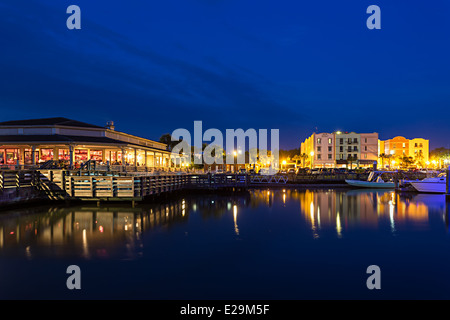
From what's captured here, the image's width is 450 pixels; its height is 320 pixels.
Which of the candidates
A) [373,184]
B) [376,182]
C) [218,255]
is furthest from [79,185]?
[376,182]

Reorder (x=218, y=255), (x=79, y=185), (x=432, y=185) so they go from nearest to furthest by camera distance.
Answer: (x=218, y=255) < (x=79, y=185) < (x=432, y=185)

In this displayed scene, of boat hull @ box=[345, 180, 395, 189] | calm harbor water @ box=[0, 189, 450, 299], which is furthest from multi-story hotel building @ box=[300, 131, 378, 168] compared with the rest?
calm harbor water @ box=[0, 189, 450, 299]

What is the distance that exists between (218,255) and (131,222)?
7286 mm

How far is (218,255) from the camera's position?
11391mm

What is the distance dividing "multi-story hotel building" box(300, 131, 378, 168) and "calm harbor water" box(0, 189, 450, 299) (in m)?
66.0

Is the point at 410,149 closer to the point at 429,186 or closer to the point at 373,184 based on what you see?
the point at 373,184

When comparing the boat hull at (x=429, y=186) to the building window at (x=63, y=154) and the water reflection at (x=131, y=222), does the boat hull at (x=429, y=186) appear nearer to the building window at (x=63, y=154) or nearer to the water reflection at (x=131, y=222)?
the water reflection at (x=131, y=222)

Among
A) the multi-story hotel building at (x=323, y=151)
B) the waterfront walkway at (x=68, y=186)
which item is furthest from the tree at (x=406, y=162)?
the waterfront walkway at (x=68, y=186)

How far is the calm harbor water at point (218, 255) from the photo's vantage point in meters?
8.25

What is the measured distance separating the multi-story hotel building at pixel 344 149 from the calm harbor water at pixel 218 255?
66004 millimetres

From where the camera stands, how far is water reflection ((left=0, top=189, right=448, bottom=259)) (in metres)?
11.9
